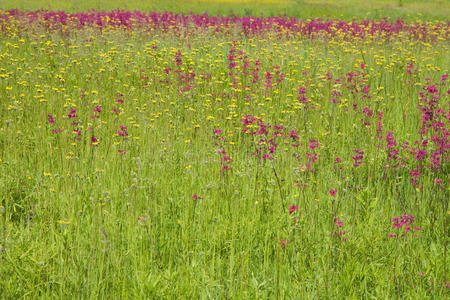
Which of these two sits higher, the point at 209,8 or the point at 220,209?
the point at 209,8

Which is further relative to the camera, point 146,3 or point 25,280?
point 146,3

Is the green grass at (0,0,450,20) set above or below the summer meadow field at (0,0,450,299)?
above

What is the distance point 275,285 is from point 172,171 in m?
1.68

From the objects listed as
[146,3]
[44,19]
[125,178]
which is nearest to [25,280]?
[125,178]

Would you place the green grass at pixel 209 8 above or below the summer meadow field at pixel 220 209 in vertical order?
above

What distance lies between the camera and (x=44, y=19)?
11.0 metres

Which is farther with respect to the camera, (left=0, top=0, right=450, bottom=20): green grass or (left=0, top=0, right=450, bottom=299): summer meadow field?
(left=0, top=0, right=450, bottom=20): green grass

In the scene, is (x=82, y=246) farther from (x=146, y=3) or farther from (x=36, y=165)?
(x=146, y=3)

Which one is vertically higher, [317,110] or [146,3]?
[146,3]

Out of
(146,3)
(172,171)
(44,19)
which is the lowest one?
(172,171)

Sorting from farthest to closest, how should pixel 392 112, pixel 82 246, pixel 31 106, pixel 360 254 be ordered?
pixel 392 112 → pixel 31 106 → pixel 360 254 → pixel 82 246

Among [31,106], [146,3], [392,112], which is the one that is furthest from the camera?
[146,3]

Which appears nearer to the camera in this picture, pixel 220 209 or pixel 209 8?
pixel 220 209

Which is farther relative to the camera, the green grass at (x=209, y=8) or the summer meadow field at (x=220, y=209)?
the green grass at (x=209, y=8)
